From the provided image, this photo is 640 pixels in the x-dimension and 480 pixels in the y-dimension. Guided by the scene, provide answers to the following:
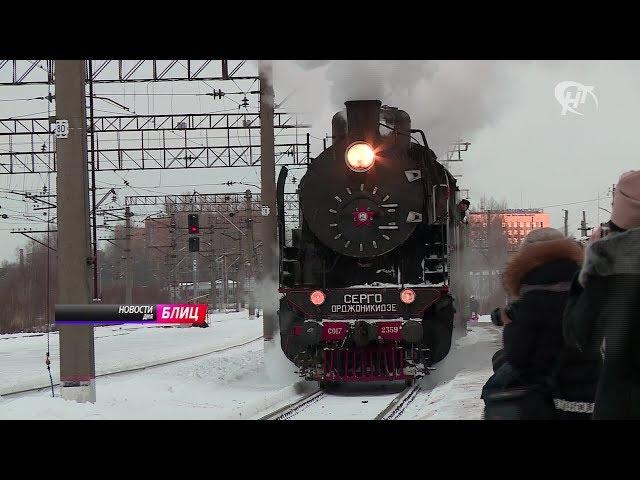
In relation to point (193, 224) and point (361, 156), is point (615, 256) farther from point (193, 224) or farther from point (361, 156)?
point (193, 224)

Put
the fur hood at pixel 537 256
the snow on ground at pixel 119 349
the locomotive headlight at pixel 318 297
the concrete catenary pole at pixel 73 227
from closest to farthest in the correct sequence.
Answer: the fur hood at pixel 537 256, the concrete catenary pole at pixel 73 227, the locomotive headlight at pixel 318 297, the snow on ground at pixel 119 349

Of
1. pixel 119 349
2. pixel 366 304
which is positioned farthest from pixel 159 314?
pixel 119 349

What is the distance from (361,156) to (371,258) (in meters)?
1.30

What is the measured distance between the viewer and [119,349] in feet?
66.0

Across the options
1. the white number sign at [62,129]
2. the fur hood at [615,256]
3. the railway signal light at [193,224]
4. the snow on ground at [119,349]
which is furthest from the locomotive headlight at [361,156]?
the railway signal light at [193,224]

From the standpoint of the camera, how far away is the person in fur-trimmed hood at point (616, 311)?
A: 2.51m

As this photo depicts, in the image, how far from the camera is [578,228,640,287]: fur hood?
2.52 metres

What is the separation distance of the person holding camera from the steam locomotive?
22.1ft

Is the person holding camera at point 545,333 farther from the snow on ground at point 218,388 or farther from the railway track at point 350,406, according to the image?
the railway track at point 350,406

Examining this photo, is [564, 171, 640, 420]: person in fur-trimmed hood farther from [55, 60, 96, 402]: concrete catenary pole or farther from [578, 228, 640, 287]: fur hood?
[55, 60, 96, 402]: concrete catenary pole

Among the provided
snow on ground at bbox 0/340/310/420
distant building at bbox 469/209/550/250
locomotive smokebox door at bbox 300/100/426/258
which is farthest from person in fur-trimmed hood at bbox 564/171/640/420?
distant building at bbox 469/209/550/250

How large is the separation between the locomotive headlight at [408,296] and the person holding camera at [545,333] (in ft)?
22.6

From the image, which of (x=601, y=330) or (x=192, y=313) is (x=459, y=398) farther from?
(x=601, y=330)
